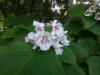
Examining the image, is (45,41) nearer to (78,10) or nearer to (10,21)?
(78,10)

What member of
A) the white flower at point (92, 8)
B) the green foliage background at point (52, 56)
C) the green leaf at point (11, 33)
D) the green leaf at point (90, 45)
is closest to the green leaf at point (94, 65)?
the green foliage background at point (52, 56)

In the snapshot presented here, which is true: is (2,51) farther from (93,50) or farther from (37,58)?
(93,50)

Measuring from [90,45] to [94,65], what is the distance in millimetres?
280

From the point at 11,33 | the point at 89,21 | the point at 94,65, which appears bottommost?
the point at 94,65

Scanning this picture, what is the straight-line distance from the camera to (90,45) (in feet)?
5.38

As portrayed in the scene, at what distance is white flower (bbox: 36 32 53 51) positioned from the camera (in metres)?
1.08

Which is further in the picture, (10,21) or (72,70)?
(10,21)

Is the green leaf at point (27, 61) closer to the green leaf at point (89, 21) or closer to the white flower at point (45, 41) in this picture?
the white flower at point (45, 41)

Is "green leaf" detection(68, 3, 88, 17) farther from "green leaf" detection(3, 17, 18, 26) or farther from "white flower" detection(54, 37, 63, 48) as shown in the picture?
"white flower" detection(54, 37, 63, 48)

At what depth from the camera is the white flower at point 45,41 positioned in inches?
42.5

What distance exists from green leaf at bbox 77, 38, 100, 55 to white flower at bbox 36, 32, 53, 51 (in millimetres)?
573

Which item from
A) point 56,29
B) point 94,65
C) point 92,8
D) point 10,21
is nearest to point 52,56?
point 56,29

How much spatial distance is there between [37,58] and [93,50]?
26.2 inches

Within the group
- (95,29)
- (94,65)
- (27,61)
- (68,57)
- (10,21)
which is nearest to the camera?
(27,61)
